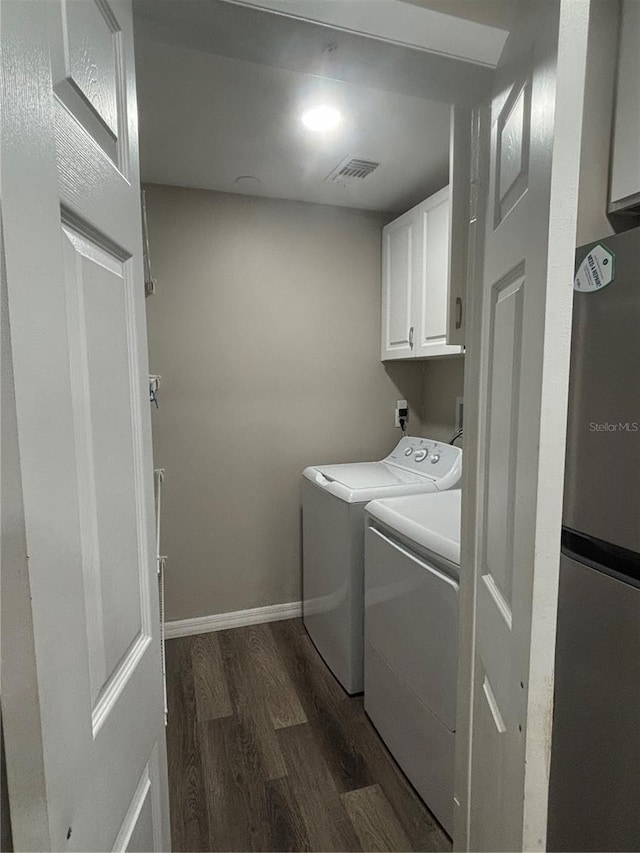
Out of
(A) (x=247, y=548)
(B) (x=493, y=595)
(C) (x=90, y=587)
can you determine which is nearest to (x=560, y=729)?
(B) (x=493, y=595)

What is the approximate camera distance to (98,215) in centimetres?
63

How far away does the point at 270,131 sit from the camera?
1.87 metres

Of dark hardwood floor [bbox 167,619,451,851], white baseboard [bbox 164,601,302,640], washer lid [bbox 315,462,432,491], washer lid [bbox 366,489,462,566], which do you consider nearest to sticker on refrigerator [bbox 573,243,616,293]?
washer lid [bbox 366,489,462,566]

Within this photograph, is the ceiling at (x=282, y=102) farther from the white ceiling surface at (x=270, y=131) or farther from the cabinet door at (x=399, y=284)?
the cabinet door at (x=399, y=284)

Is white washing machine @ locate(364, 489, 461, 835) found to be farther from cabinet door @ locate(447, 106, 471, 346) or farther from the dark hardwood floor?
cabinet door @ locate(447, 106, 471, 346)

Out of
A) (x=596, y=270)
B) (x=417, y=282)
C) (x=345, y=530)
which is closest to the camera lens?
(x=596, y=270)

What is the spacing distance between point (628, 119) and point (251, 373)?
194 centimetres

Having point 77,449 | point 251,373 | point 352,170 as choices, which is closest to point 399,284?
point 352,170

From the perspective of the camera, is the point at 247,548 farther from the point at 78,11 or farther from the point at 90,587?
the point at 78,11

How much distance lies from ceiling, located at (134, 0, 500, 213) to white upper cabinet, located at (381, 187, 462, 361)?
17 cm

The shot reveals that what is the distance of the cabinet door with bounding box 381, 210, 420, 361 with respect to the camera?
97.3 inches

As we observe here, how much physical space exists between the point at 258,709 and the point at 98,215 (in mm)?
2067

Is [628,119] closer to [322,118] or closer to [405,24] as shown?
[405,24]

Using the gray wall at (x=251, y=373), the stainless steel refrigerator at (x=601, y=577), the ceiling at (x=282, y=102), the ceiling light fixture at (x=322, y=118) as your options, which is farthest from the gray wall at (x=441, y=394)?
the stainless steel refrigerator at (x=601, y=577)
